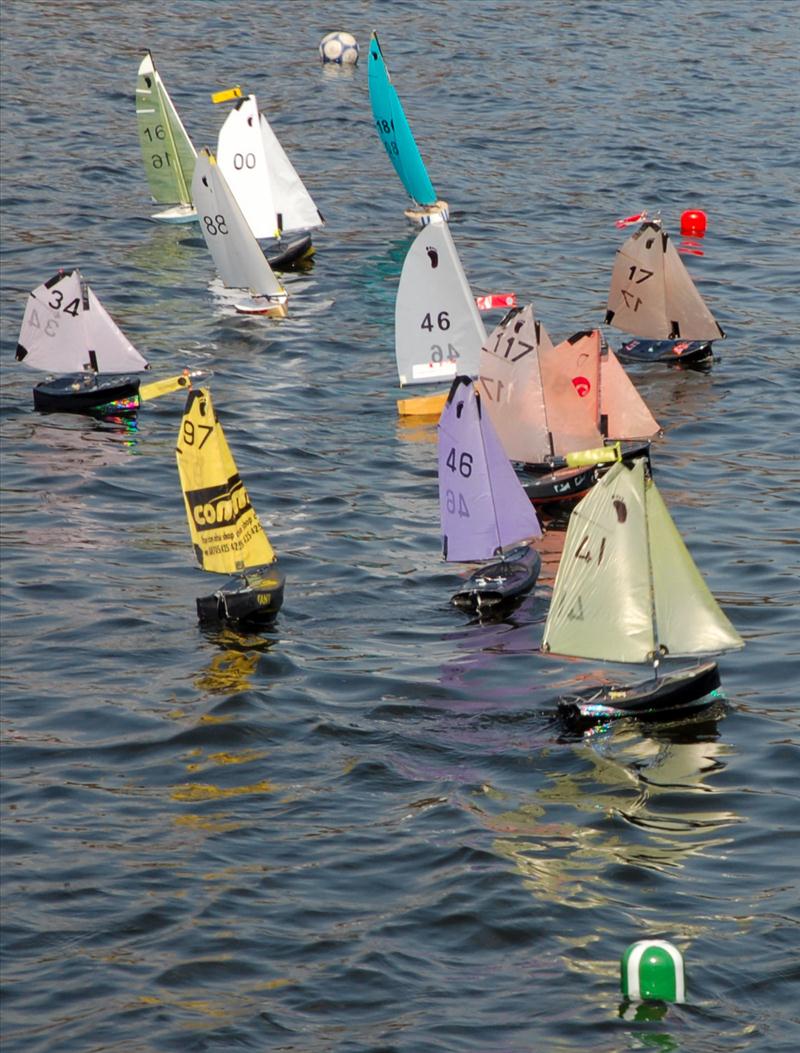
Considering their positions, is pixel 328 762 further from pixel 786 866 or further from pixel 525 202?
pixel 525 202

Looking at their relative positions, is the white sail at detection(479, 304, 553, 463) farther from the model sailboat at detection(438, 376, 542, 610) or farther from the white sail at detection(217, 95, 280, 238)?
the white sail at detection(217, 95, 280, 238)

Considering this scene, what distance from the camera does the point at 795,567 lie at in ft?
98.0

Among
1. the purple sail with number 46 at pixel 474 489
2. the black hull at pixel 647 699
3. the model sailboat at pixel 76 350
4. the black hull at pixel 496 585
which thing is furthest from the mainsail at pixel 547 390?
the black hull at pixel 647 699

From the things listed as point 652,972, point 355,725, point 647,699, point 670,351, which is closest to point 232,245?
point 670,351

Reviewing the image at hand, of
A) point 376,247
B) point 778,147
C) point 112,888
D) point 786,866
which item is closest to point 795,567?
point 786,866

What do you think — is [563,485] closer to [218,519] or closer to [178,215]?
[218,519]

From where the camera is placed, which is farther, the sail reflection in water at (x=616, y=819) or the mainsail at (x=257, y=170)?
the mainsail at (x=257, y=170)

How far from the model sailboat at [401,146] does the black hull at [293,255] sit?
3.81 metres

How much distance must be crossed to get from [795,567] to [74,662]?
38.2 ft

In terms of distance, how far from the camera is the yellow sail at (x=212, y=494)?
25.9 metres

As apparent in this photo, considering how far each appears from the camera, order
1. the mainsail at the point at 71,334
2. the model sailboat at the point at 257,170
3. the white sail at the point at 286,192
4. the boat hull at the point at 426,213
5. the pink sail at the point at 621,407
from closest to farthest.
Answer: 1. the pink sail at the point at 621,407
2. the mainsail at the point at 71,334
3. the model sailboat at the point at 257,170
4. the white sail at the point at 286,192
5. the boat hull at the point at 426,213

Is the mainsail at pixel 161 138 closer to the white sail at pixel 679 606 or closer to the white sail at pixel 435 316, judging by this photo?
A: the white sail at pixel 435 316

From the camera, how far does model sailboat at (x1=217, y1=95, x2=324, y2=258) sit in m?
46.2

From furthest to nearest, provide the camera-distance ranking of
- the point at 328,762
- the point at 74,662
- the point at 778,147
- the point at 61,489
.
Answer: the point at 778,147 < the point at 61,489 < the point at 74,662 < the point at 328,762
